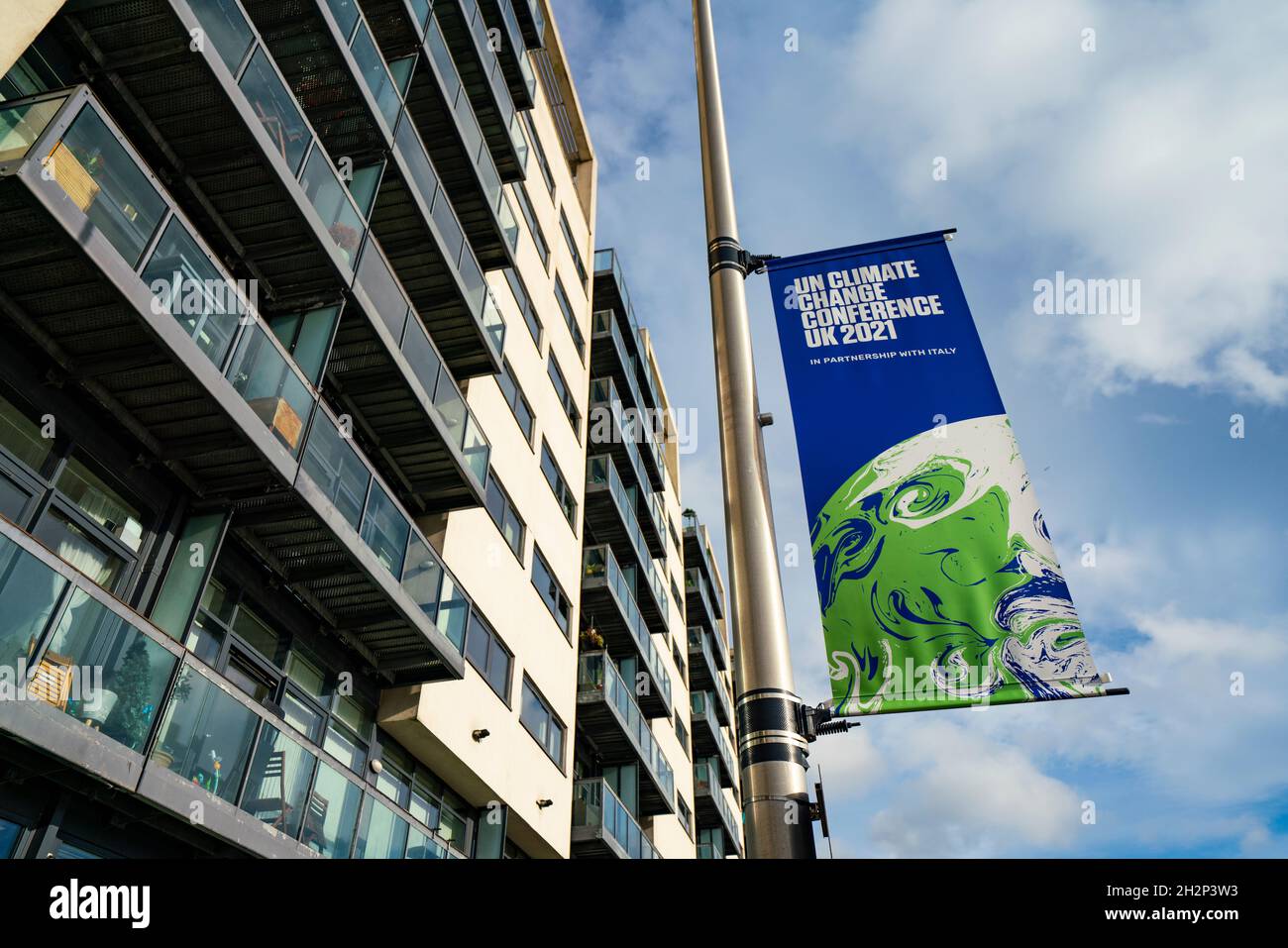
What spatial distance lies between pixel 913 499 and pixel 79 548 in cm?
870

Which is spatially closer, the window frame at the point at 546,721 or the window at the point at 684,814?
the window frame at the point at 546,721

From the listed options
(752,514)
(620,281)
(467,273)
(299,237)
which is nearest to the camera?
(752,514)

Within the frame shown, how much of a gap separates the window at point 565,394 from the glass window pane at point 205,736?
17081mm

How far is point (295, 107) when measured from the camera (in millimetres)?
12883

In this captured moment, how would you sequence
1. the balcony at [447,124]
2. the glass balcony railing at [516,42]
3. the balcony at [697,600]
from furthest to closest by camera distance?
the balcony at [697,600]
the glass balcony railing at [516,42]
the balcony at [447,124]

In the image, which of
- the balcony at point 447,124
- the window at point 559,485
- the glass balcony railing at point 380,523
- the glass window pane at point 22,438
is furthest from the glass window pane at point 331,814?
the window at point 559,485

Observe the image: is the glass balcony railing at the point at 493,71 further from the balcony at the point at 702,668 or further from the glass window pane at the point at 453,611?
the balcony at the point at 702,668

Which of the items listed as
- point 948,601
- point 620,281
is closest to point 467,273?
point 948,601

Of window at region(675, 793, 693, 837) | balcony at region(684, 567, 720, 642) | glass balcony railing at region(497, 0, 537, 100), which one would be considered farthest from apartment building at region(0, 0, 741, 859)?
balcony at region(684, 567, 720, 642)

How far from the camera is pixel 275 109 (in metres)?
12.5

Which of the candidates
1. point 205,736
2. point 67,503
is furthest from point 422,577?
point 67,503

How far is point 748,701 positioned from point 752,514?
1.32 metres

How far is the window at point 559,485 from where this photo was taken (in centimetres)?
2445
